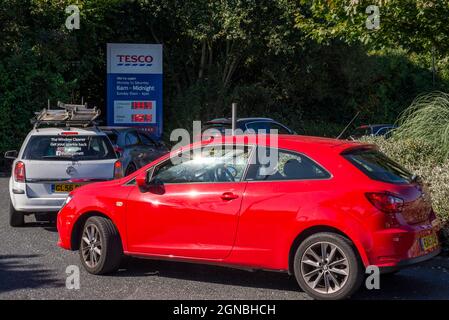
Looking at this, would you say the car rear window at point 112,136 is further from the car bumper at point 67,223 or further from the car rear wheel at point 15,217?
the car bumper at point 67,223

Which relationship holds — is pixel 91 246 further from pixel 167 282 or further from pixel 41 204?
pixel 41 204

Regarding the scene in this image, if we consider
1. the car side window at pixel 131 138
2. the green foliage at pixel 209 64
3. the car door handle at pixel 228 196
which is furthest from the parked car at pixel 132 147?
the car door handle at pixel 228 196

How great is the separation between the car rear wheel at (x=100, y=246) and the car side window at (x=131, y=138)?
8.56 meters

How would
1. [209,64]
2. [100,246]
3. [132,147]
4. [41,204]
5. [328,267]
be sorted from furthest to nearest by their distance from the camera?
[209,64] → [132,147] → [41,204] → [100,246] → [328,267]

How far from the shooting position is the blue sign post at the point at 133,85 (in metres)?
24.5

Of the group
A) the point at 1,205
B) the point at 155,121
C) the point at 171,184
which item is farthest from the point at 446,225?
the point at 155,121

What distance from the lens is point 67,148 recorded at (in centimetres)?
1132

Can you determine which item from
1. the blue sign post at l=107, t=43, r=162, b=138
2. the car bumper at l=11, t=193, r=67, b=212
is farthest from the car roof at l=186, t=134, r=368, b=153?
the blue sign post at l=107, t=43, r=162, b=138

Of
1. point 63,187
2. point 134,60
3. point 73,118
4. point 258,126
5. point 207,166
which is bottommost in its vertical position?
point 63,187

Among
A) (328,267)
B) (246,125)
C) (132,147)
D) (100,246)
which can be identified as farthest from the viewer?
(246,125)

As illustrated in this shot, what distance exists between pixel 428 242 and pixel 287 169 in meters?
1.56

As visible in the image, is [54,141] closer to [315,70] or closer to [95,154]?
[95,154]

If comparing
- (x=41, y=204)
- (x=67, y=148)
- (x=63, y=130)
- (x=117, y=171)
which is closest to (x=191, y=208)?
(x=117, y=171)

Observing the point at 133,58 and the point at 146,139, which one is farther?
the point at 133,58
